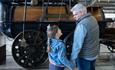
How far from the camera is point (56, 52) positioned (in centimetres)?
472

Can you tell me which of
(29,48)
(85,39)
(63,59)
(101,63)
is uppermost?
(85,39)

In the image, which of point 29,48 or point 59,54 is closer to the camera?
point 59,54

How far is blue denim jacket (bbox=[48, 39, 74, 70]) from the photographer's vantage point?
463cm

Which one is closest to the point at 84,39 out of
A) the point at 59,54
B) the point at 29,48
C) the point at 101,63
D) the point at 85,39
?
the point at 85,39

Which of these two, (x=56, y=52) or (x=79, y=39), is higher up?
(x=79, y=39)

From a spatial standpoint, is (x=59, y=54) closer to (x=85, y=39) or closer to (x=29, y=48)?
(x=85, y=39)

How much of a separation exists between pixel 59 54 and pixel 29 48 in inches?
126

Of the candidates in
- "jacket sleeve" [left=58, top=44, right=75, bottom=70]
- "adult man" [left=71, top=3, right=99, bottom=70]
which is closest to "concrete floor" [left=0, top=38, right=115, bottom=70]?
"adult man" [left=71, top=3, right=99, bottom=70]

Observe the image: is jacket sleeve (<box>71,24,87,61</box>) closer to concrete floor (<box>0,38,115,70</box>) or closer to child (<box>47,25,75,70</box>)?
child (<box>47,25,75,70</box>)

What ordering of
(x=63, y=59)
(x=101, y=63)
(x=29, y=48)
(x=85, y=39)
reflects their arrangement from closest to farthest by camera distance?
1. (x=63, y=59)
2. (x=85, y=39)
3. (x=29, y=48)
4. (x=101, y=63)

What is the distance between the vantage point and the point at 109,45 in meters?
8.62

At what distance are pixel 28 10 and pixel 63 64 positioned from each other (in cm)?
369

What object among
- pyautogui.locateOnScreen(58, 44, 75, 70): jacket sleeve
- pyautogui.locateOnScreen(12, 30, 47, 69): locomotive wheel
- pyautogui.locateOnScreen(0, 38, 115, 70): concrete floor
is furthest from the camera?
pyautogui.locateOnScreen(0, 38, 115, 70): concrete floor

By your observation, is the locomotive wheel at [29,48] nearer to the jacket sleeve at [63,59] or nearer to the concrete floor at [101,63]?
the concrete floor at [101,63]
